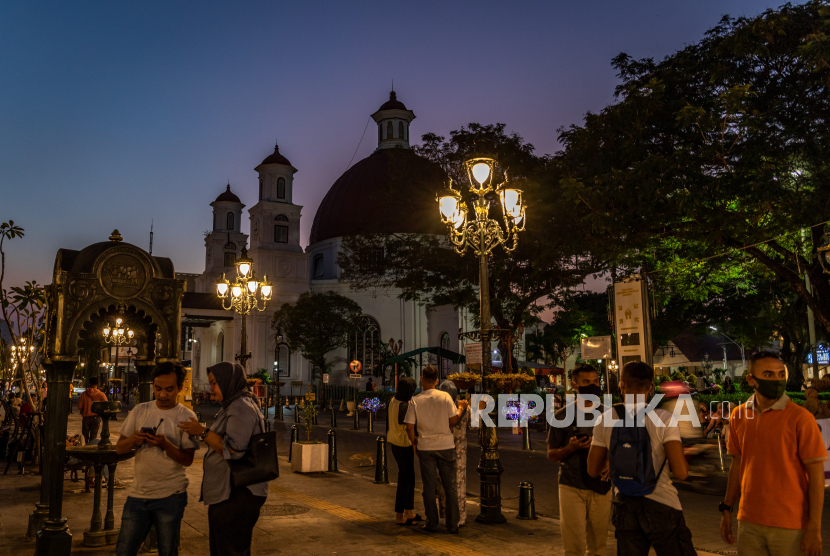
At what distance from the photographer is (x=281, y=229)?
5728 cm

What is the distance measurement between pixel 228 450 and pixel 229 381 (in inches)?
17.9

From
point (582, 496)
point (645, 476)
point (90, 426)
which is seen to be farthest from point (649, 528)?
point (90, 426)

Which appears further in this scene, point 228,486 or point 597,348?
point 597,348

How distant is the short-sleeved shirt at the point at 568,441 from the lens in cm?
503

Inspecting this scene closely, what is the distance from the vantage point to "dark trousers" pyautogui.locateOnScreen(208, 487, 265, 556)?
443 cm

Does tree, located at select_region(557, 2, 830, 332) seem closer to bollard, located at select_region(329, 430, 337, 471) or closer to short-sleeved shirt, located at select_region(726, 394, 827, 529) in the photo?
bollard, located at select_region(329, 430, 337, 471)

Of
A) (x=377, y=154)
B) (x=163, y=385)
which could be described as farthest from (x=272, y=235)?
(x=163, y=385)

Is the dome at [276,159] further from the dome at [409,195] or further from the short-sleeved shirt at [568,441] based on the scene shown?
the short-sleeved shirt at [568,441]

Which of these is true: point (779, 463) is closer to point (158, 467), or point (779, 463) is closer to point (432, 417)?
point (158, 467)

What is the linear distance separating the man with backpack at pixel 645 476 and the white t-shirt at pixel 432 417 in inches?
139

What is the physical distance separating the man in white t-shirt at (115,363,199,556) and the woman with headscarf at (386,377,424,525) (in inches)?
149

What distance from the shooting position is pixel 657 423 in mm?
4043

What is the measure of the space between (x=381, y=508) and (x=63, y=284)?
5.00 metres

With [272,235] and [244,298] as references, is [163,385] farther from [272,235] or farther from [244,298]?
[272,235]
